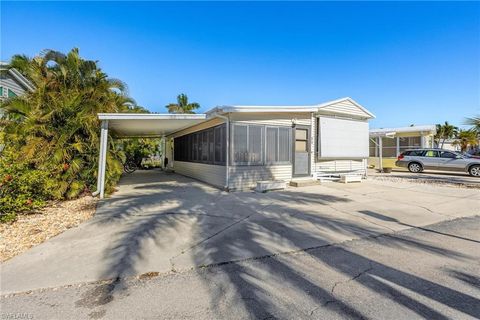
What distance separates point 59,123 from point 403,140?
74.2 feet

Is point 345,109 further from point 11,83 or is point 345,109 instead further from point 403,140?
point 11,83

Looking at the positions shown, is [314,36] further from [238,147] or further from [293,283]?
[293,283]

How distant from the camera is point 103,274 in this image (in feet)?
9.80

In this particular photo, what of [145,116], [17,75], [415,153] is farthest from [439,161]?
[17,75]

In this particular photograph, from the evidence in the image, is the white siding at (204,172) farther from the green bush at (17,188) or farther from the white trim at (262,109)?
the green bush at (17,188)

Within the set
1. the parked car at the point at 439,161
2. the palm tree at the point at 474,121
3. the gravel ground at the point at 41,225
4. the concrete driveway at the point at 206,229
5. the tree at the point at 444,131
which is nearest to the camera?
the concrete driveway at the point at 206,229

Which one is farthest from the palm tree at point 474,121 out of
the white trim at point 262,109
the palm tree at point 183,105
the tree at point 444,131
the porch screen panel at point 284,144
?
the palm tree at point 183,105

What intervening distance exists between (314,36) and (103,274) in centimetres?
1501

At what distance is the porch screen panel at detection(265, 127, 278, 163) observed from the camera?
31.1 feet

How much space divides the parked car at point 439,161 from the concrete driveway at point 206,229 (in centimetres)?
746

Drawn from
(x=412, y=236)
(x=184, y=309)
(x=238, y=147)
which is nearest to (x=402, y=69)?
(x=238, y=147)

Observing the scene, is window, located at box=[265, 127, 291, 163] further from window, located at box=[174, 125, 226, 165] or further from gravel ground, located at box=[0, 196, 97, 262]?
gravel ground, located at box=[0, 196, 97, 262]

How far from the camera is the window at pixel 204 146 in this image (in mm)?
9242

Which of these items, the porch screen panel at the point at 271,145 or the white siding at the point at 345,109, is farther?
the white siding at the point at 345,109
